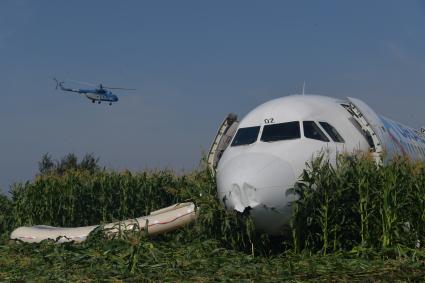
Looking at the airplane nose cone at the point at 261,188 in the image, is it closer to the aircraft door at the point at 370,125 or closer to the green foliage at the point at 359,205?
the green foliage at the point at 359,205

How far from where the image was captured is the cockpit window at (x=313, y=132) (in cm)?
1289

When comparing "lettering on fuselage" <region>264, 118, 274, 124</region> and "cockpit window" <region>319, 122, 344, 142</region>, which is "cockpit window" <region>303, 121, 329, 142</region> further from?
"lettering on fuselage" <region>264, 118, 274, 124</region>

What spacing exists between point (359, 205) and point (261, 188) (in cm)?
247

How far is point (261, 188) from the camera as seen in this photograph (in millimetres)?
11234

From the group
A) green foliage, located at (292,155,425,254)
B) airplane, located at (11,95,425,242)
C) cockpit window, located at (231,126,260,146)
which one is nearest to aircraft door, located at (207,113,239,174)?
airplane, located at (11,95,425,242)

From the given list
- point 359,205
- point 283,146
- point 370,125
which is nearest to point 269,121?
point 283,146

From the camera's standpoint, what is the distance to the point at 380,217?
12523 mm

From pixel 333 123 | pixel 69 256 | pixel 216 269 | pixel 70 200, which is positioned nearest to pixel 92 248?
pixel 69 256

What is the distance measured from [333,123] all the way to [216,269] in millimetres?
4841

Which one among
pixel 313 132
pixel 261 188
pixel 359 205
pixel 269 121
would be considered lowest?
pixel 359 205

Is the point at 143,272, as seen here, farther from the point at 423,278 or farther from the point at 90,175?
the point at 90,175

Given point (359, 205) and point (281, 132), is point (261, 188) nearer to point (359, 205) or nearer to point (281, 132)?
point (281, 132)

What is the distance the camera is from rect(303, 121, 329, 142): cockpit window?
12.9m

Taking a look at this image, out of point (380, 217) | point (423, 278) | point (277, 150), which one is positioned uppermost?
point (277, 150)
